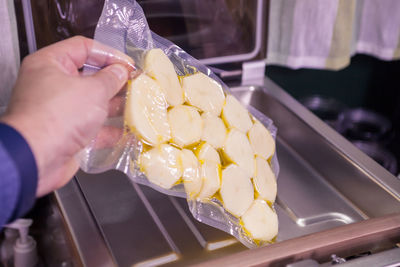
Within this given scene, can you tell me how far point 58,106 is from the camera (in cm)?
64

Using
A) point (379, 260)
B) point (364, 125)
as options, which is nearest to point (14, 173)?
point (379, 260)

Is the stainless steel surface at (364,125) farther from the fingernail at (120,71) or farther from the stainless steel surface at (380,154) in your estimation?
the fingernail at (120,71)

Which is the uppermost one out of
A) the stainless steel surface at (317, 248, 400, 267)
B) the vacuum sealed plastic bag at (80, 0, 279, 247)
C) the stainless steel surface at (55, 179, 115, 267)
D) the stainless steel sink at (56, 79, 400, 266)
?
the vacuum sealed plastic bag at (80, 0, 279, 247)

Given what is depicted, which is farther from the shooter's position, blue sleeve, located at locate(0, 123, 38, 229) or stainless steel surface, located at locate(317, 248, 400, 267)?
stainless steel surface, located at locate(317, 248, 400, 267)

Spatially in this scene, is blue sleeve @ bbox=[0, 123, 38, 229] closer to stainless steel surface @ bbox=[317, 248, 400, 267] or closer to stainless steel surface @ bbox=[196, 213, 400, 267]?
stainless steel surface @ bbox=[196, 213, 400, 267]

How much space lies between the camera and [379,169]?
3.10 feet

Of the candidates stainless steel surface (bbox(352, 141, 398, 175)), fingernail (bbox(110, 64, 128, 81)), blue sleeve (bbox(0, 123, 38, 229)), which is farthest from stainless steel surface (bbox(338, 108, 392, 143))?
blue sleeve (bbox(0, 123, 38, 229))

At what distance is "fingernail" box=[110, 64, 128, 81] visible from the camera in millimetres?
759

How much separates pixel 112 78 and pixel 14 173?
0.81ft

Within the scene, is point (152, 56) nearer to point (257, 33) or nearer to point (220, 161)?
point (220, 161)

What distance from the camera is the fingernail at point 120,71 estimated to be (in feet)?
2.49

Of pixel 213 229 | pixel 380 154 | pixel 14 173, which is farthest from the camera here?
pixel 380 154

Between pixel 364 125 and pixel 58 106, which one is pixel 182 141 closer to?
pixel 58 106

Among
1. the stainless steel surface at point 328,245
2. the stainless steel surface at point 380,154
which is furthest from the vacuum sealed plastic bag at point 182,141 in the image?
the stainless steel surface at point 380,154
